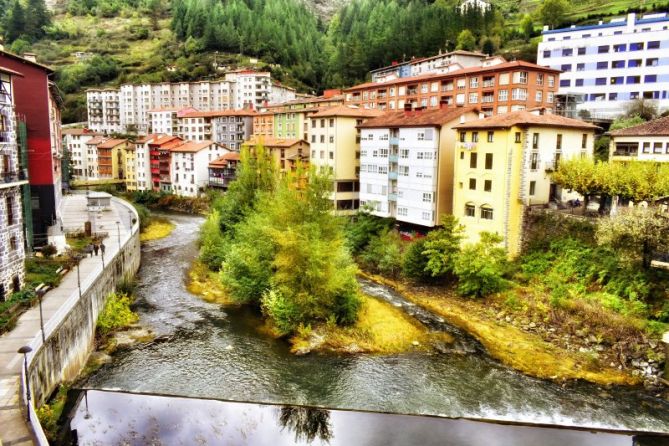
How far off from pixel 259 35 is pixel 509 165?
121 meters

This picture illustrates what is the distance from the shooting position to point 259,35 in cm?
14138

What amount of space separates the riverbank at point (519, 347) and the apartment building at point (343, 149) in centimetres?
2022

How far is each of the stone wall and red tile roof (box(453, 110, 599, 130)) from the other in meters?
27.5

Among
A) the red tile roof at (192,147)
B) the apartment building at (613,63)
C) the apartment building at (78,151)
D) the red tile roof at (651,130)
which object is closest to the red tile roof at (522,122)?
the red tile roof at (651,130)

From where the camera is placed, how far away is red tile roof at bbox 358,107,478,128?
1628 inches

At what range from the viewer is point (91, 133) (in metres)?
108

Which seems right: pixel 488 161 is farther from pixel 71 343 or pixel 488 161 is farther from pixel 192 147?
pixel 192 147

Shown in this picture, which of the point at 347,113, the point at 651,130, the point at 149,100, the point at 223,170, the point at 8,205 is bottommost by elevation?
the point at 8,205

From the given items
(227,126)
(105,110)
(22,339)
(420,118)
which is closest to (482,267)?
(420,118)

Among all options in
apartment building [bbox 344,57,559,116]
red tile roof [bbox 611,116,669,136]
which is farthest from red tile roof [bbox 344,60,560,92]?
red tile roof [bbox 611,116,669,136]

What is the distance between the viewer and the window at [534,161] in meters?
36.3

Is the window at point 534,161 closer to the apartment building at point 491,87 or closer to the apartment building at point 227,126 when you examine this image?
the apartment building at point 491,87

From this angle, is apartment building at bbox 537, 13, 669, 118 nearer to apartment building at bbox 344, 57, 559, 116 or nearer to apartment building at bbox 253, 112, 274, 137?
apartment building at bbox 344, 57, 559, 116

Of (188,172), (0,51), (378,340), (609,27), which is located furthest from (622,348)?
(188,172)
